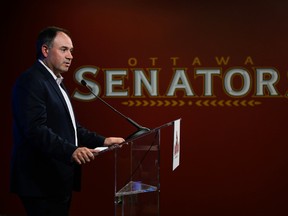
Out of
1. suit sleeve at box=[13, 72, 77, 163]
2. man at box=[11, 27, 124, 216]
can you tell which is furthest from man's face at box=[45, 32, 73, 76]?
suit sleeve at box=[13, 72, 77, 163]

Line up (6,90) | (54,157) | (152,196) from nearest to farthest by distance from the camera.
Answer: (54,157)
(152,196)
(6,90)

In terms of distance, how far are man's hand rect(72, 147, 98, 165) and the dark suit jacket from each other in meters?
0.03

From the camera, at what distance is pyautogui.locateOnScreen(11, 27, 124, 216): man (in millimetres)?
2268

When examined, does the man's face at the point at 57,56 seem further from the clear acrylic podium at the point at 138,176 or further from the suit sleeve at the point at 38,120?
the clear acrylic podium at the point at 138,176

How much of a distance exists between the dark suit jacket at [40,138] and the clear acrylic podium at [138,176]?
264 millimetres

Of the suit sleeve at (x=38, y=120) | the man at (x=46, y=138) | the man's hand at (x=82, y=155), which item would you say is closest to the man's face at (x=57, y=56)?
the man at (x=46, y=138)

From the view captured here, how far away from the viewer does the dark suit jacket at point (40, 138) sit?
227 centimetres

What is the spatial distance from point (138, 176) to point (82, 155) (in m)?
0.33

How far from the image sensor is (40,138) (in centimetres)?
225

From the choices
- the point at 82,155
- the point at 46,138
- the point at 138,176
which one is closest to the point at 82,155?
the point at 82,155

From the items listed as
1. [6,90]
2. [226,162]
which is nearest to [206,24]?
[226,162]

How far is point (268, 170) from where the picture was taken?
13.9ft

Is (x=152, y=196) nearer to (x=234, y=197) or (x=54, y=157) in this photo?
(x=54, y=157)

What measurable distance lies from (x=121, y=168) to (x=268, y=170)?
7.56ft
